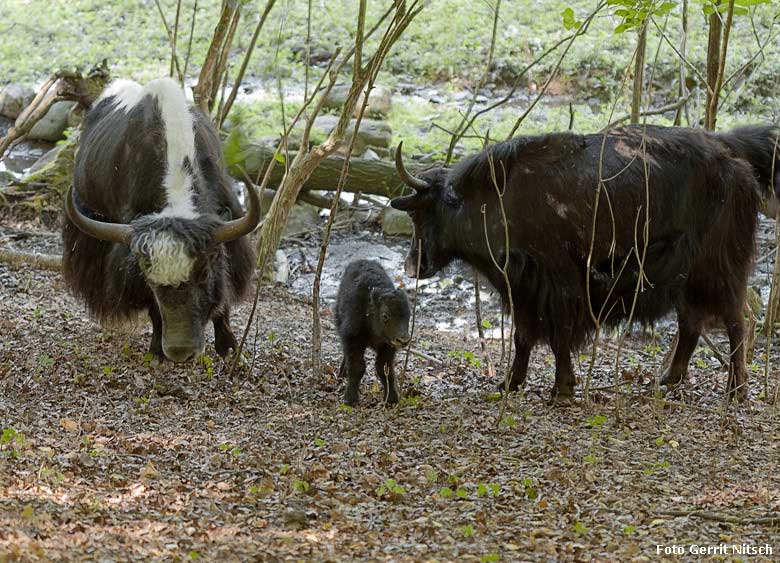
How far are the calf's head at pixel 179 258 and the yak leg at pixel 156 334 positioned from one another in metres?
0.42

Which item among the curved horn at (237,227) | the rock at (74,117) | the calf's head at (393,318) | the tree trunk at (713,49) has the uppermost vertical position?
the tree trunk at (713,49)

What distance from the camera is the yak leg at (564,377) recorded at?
609 cm

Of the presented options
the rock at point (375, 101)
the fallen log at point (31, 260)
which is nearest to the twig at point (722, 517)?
the fallen log at point (31, 260)

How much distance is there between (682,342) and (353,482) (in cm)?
305

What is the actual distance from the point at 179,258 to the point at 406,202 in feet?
5.16

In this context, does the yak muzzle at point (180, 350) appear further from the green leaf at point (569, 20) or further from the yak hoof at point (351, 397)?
the green leaf at point (569, 20)

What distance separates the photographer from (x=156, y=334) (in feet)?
21.8

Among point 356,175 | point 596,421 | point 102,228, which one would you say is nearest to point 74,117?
point 356,175

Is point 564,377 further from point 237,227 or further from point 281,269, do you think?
point 281,269

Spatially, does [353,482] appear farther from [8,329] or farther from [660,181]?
[8,329]

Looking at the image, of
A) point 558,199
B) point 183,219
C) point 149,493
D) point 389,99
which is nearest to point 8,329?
point 183,219

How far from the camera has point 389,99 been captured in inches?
628

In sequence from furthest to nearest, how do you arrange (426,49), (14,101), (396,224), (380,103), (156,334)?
(426,49) → (14,101) → (380,103) → (396,224) → (156,334)

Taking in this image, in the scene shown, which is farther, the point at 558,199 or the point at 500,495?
the point at 558,199
